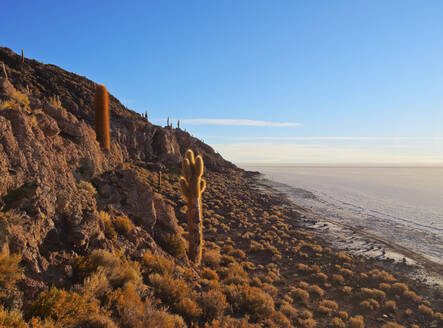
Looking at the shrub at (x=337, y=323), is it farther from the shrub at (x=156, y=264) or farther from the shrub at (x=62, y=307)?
the shrub at (x=62, y=307)

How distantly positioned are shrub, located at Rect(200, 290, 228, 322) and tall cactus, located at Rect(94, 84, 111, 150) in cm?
1394

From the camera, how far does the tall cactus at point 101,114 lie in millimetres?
17297

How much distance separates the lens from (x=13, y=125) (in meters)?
6.75

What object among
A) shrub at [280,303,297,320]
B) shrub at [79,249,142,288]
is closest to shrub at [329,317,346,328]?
shrub at [280,303,297,320]

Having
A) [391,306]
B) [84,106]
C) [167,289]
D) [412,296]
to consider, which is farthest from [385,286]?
[84,106]

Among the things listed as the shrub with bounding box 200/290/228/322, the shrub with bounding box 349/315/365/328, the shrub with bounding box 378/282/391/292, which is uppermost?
the shrub with bounding box 200/290/228/322

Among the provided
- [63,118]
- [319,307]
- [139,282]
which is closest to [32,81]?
[63,118]

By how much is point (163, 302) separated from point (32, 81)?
48642 millimetres

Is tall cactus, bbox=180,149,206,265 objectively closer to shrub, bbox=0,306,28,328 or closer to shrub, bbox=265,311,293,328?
shrub, bbox=265,311,293,328

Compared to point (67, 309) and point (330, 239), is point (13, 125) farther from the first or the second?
point (330, 239)

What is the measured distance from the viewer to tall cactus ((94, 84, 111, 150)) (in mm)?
17297

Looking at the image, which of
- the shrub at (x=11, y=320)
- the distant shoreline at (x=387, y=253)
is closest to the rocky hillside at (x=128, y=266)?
the shrub at (x=11, y=320)

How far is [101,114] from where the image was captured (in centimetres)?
1767

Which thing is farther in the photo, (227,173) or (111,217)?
(227,173)
